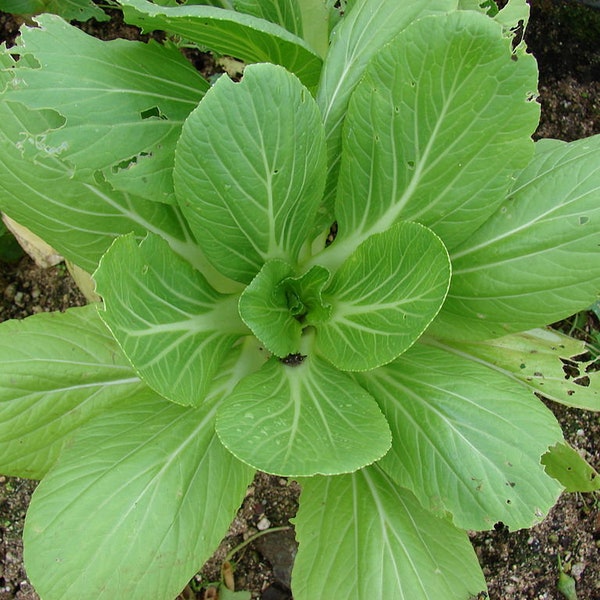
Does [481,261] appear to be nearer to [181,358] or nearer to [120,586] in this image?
[181,358]

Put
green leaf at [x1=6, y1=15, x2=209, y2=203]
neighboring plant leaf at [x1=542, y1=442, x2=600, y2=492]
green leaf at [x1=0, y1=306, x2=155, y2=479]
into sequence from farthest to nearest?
1. neighboring plant leaf at [x1=542, y1=442, x2=600, y2=492]
2. green leaf at [x1=0, y1=306, x2=155, y2=479]
3. green leaf at [x1=6, y1=15, x2=209, y2=203]

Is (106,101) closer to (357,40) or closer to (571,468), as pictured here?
(357,40)

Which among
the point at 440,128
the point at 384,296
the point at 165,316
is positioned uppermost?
the point at 440,128

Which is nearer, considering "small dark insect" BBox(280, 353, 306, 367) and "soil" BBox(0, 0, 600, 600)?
"small dark insect" BBox(280, 353, 306, 367)

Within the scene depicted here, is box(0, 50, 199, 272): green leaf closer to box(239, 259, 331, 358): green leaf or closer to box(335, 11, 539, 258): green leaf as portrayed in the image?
box(239, 259, 331, 358): green leaf

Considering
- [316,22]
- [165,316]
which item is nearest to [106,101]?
[165,316]

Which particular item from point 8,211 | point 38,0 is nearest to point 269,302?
point 8,211

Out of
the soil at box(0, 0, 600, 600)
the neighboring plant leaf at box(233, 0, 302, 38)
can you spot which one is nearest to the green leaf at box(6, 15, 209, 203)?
the neighboring plant leaf at box(233, 0, 302, 38)
